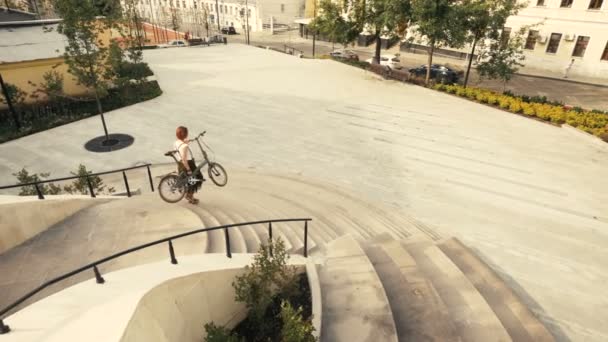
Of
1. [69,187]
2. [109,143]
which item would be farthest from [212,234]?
[109,143]

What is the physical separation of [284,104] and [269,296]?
14891 millimetres

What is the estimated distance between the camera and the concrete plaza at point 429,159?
8.71 metres

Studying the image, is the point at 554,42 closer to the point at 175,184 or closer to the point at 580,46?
the point at 580,46

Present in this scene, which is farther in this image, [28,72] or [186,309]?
[28,72]

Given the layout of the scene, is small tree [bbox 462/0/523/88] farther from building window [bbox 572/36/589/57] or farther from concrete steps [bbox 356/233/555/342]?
→ concrete steps [bbox 356/233/555/342]

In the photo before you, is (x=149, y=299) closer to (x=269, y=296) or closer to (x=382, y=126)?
(x=269, y=296)

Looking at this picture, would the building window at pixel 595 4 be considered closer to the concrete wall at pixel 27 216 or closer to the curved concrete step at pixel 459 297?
the curved concrete step at pixel 459 297

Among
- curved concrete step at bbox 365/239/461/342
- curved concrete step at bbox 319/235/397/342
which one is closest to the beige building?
curved concrete step at bbox 365/239/461/342

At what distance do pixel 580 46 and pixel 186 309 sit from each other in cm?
4033

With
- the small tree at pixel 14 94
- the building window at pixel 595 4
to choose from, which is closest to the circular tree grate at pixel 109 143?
the small tree at pixel 14 94

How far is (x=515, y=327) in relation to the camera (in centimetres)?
659

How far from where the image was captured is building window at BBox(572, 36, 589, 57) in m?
31.7

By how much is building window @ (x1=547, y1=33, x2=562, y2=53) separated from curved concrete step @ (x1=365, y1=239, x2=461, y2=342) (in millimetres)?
35929

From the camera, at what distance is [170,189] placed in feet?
30.4
